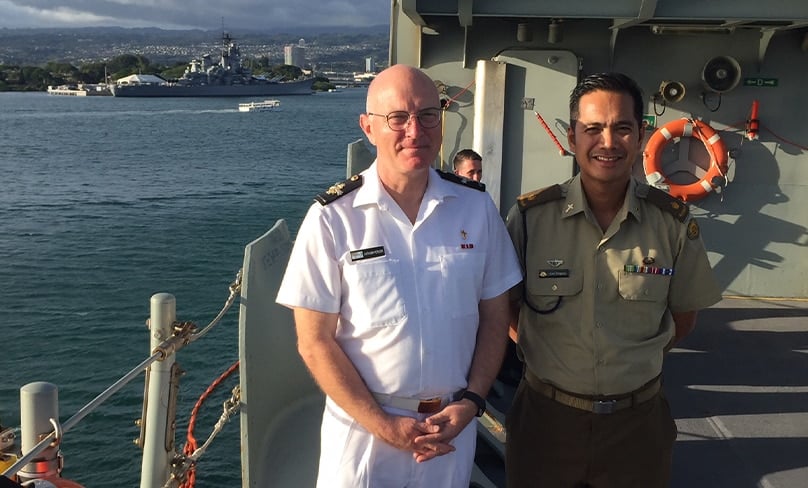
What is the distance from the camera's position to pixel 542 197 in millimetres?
2072

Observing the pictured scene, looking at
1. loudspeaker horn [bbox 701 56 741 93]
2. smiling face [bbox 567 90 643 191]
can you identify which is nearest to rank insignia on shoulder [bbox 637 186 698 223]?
smiling face [bbox 567 90 643 191]

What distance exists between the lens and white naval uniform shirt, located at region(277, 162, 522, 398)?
1.74 metres

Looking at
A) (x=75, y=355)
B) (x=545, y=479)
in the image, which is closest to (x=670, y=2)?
(x=545, y=479)

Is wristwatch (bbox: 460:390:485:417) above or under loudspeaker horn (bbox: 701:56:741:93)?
under

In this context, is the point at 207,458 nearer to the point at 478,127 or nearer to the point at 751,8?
the point at 478,127

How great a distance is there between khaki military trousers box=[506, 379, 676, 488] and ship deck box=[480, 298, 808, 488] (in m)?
0.92

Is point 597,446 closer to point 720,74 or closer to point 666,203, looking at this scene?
point 666,203

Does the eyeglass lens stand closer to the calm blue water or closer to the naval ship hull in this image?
the calm blue water

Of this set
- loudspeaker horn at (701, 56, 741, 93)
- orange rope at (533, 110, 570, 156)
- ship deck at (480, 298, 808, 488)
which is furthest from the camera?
orange rope at (533, 110, 570, 156)

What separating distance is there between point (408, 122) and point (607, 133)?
52 cm

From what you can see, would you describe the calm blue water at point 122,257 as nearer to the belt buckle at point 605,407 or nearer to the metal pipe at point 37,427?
the metal pipe at point 37,427

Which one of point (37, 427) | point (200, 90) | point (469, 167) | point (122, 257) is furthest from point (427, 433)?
point (200, 90)

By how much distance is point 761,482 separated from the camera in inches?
112

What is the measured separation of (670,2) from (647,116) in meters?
1.06
